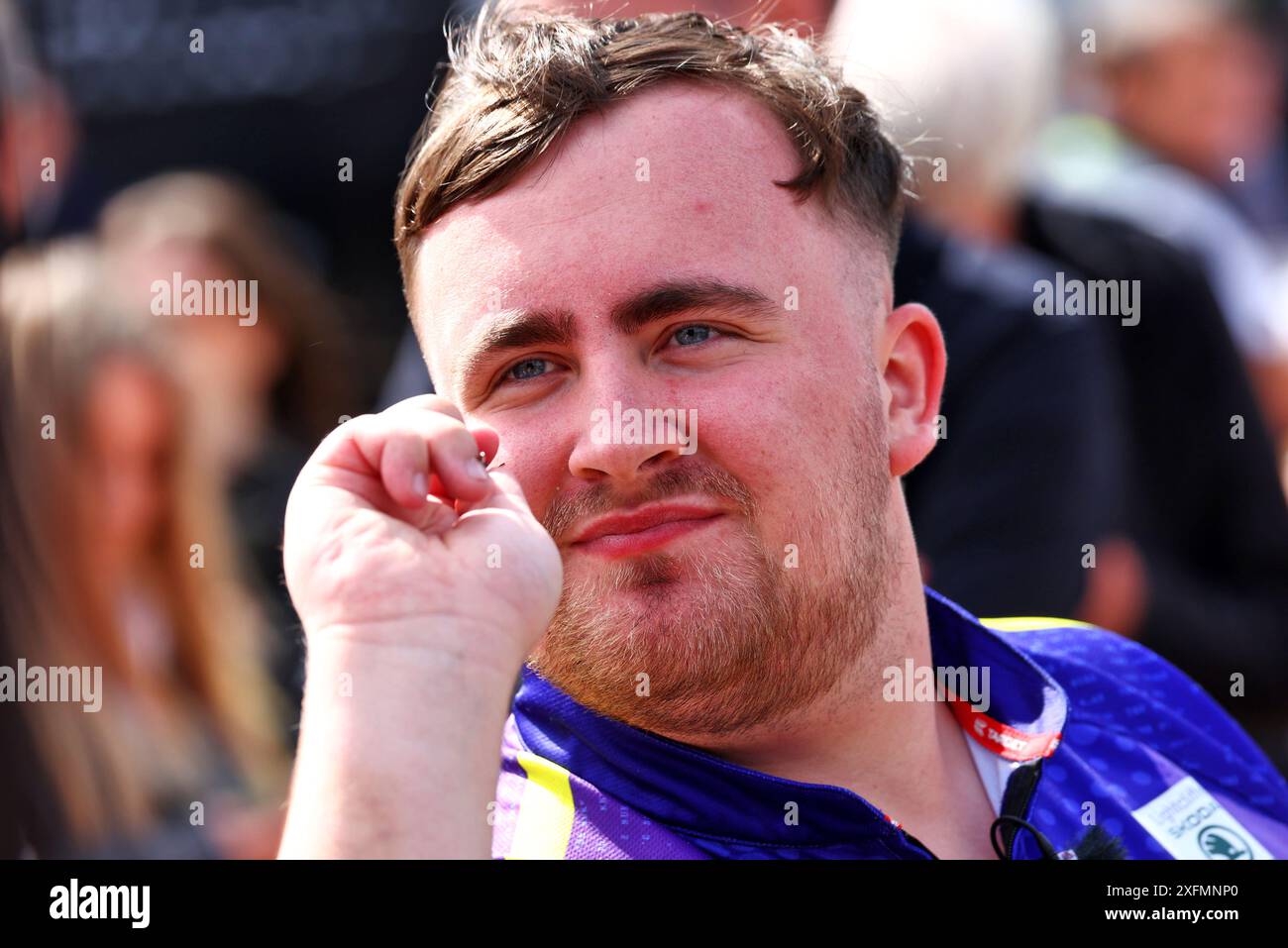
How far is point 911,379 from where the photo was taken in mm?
2115

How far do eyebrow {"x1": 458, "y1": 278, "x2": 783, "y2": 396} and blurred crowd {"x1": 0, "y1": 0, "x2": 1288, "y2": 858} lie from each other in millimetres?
843

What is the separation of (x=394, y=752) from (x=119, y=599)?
232 cm

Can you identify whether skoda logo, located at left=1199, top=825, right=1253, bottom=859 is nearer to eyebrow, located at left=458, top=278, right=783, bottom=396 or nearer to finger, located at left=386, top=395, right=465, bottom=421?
eyebrow, located at left=458, top=278, right=783, bottom=396

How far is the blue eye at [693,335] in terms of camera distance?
1.83 metres

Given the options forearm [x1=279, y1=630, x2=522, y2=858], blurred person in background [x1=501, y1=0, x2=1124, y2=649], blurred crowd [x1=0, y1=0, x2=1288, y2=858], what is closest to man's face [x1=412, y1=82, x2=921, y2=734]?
forearm [x1=279, y1=630, x2=522, y2=858]

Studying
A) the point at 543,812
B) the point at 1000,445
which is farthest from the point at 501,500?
the point at 1000,445

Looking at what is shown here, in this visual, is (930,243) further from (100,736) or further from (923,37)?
(100,736)

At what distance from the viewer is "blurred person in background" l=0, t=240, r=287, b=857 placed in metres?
3.18

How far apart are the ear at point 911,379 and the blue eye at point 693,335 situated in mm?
296

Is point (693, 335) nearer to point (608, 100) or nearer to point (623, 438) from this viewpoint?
point (623, 438)

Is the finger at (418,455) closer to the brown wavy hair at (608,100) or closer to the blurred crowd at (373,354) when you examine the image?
the brown wavy hair at (608,100)

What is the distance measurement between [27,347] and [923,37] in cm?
213

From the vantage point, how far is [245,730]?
3680 mm
